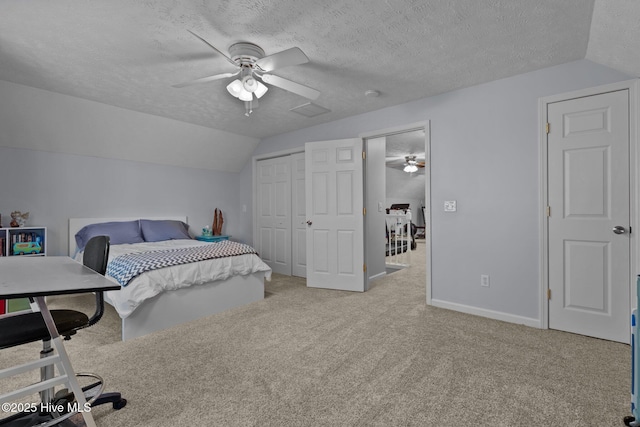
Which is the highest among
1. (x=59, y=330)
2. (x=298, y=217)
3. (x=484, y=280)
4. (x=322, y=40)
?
(x=322, y=40)

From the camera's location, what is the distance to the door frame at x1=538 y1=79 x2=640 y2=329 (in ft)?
7.70

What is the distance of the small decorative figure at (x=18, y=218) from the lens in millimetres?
3450

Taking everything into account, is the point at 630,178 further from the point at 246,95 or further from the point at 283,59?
the point at 246,95

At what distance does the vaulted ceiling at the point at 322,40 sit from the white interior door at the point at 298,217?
5.57 ft

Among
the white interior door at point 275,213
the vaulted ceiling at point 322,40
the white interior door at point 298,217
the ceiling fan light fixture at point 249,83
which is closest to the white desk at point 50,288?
the vaulted ceiling at point 322,40

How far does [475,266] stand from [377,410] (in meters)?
2.06

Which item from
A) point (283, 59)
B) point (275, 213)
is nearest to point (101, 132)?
point (275, 213)

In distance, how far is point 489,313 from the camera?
3.04m

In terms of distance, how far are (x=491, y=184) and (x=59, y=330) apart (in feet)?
11.5

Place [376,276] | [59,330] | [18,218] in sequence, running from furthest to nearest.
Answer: [376,276] → [18,218] → [59,330]

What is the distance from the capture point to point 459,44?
93.0 inches

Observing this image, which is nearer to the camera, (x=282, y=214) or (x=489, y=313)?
(x=489, y=313)

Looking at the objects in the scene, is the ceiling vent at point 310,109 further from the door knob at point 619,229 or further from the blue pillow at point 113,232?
the door knob at point 619,229

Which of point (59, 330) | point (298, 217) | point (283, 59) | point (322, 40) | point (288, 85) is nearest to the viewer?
point (59, 330)
